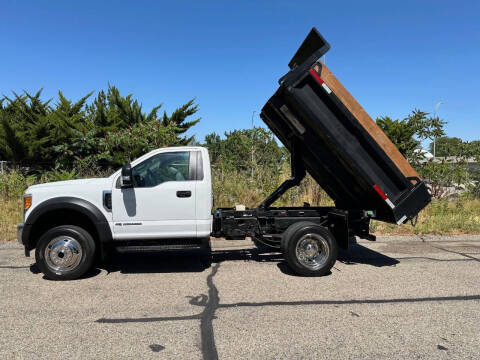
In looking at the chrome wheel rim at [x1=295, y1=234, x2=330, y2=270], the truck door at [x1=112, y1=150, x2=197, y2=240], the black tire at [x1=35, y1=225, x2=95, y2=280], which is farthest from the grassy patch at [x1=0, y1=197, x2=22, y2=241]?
the chrome wheel rim at [x1=295, y1=234, x2=330, y2=270]

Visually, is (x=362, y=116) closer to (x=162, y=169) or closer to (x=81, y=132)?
(x=162, y=169)

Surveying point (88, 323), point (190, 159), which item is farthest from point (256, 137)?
point (88, 323)

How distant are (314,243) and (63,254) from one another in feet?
12.5

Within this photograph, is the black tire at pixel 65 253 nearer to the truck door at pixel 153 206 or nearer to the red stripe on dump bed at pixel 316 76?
the truck door at pixel 153 206

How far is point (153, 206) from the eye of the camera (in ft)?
19.0

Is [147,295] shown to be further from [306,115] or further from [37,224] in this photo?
[306,115]

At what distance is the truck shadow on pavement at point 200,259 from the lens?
634cm

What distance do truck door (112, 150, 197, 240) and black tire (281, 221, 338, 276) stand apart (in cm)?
149

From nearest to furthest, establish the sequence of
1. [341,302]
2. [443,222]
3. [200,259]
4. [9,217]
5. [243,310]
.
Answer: [243,310] → [341,302] → [200,259] → [443,222] → [9,217]

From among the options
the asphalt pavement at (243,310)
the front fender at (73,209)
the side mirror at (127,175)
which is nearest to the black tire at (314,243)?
the asphalt pavement at (243,310)

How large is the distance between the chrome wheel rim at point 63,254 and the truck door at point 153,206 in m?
0.62

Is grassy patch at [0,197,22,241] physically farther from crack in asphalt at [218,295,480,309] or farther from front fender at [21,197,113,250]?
crack in asphalt at [218,295,480,309]

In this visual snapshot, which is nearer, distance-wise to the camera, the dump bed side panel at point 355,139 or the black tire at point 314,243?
the dump bed side panel at point 355,139

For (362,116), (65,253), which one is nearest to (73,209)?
(65,253)
